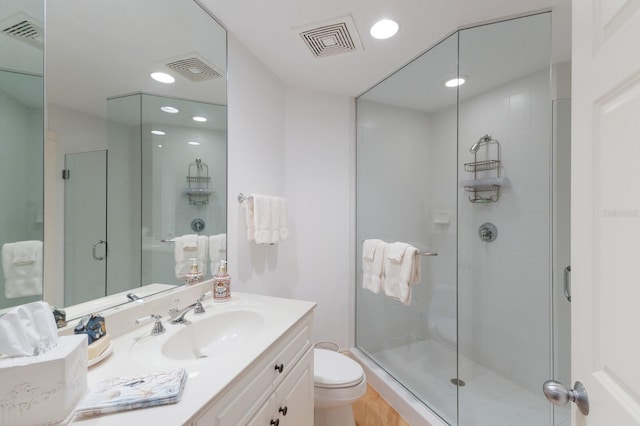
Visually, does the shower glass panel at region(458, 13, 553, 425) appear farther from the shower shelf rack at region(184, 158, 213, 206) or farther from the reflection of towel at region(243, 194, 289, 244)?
the shower shelf rack at region(184, 158, 213, 206)

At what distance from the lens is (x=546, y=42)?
1.57 meters

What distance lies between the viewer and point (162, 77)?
1.30 meters

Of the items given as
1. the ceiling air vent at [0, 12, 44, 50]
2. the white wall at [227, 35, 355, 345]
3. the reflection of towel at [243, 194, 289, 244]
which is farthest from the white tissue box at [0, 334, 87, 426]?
the white wall at [227, 35, 355, 345]

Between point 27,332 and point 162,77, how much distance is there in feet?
3.76

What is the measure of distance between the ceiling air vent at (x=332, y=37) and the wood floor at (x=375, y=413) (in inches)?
94.3

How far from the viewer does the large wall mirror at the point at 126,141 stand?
0.89 meters

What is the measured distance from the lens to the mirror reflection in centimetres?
75

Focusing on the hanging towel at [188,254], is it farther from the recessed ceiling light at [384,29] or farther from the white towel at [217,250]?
the recessed ceiling light at [384,29]

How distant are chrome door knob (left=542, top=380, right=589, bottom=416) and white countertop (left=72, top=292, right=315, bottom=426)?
0.76 metres

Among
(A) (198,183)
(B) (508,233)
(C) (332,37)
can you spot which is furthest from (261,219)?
(B) (508,233)

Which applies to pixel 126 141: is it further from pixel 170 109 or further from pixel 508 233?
pixel 508 233

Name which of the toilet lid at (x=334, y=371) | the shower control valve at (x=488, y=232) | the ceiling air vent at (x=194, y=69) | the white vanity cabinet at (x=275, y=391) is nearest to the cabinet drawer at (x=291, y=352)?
the white vanity cabinet at (x=275, y=391)
